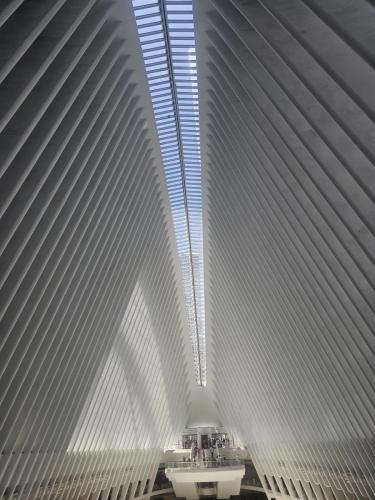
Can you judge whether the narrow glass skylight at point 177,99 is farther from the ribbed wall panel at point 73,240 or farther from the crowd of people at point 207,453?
the crowd of people at point 207,453

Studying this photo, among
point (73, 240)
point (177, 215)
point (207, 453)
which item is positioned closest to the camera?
point (73, 240)

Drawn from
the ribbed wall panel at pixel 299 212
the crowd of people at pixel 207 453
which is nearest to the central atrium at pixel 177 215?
the ribbed wall panel at pixel 299 212

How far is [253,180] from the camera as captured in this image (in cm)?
1477

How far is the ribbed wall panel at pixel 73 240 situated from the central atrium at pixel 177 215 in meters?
0.06

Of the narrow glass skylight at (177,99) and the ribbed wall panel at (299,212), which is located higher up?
the narrow glass skylight at (177,99)

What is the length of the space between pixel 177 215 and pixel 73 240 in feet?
40.5

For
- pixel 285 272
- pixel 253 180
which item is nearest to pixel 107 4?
pixel 253 180

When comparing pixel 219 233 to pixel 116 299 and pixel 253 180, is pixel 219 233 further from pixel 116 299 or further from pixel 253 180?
A: pixel 253 180

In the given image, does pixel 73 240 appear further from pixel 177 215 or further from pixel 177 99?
pixel 177 215

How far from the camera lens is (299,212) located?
13.2m

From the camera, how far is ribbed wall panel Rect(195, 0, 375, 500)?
7.77m

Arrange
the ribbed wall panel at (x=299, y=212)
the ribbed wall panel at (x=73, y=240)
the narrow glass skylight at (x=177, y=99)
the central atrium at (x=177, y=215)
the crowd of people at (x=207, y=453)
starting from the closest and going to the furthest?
1. the ribbed wall panel at (x=299, y=212)
2. the central atrium at (x=177, y=215)
3. the ribbed wall panel at (x=73, y=240)
4. the narrow glass skylight at (x=177, y=99)
5. the crowd of people at (x=207, y=453)

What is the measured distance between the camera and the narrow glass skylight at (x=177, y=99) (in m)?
13.0

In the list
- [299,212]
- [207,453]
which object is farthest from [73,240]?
[207,453]
